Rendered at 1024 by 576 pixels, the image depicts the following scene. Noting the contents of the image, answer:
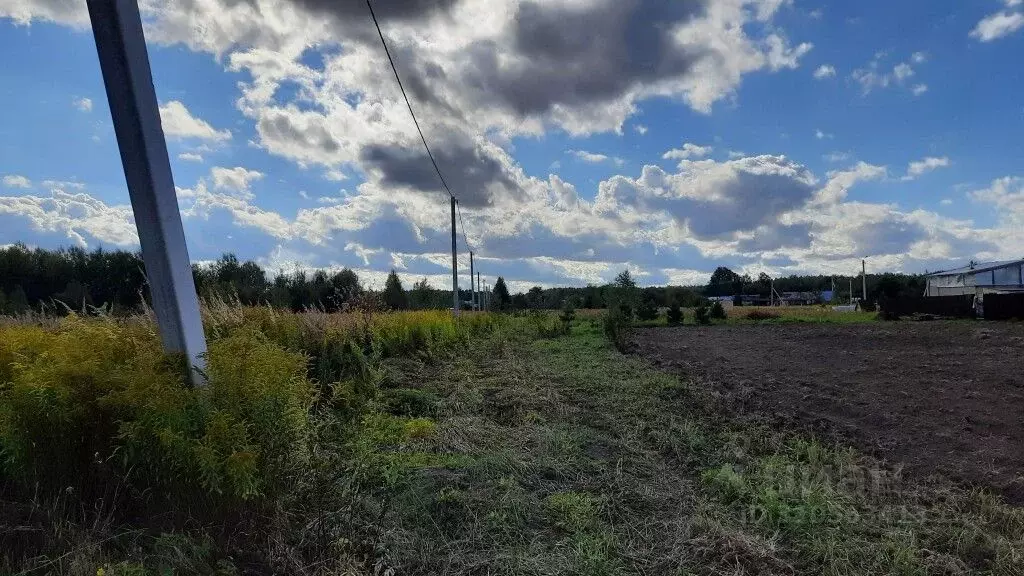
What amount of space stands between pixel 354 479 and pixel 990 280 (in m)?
46.3

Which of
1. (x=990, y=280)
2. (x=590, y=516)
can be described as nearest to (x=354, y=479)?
(x=590, y=516)

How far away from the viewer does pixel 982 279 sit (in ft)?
130

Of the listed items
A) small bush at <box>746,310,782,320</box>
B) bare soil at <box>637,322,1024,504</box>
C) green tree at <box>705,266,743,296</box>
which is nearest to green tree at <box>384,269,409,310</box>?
bare soil at <box>637,322,1024,504</box>

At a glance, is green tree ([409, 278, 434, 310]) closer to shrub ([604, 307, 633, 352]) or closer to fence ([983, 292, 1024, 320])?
shrub ([604, 307, 633, 352])

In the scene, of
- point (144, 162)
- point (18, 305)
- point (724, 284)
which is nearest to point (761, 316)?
point (18, 305)

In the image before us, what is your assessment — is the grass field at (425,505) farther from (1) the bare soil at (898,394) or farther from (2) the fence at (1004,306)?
(2) the fence at (1004,306)

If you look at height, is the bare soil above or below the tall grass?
below

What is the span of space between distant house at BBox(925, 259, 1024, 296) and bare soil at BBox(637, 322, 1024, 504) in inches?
939

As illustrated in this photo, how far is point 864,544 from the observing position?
3.23 metres

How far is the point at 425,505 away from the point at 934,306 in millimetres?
34826

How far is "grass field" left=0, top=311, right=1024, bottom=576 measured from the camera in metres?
2.81

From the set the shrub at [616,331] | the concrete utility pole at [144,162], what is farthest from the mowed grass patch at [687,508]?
the shrub at [616,331]

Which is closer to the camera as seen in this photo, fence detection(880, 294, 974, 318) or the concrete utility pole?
the concrete utility pole

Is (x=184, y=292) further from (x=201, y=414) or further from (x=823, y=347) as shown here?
(x=823, y=347)
